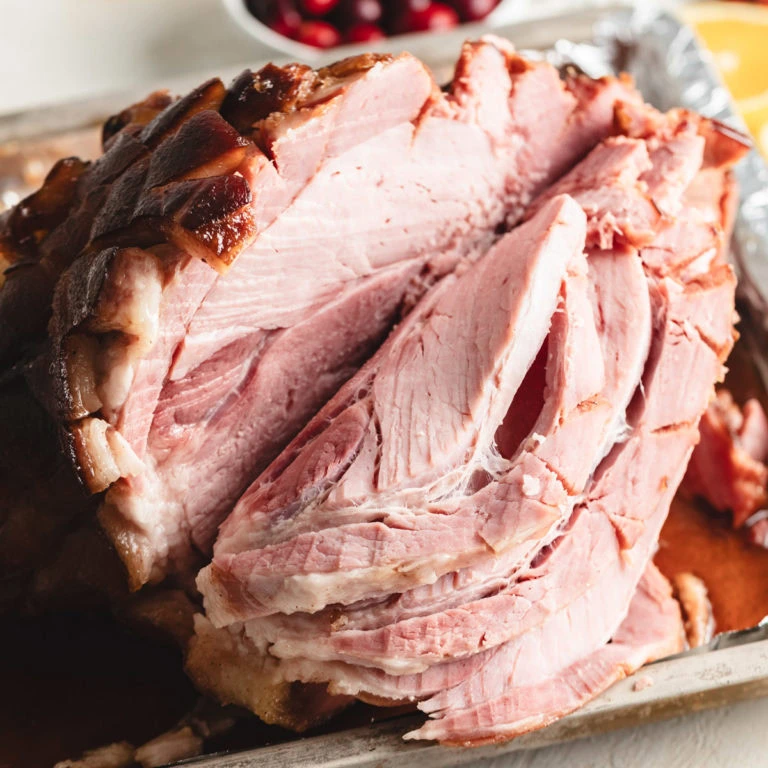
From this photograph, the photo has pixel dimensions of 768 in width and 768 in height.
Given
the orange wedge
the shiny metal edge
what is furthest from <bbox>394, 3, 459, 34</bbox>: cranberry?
the shiny metal edge

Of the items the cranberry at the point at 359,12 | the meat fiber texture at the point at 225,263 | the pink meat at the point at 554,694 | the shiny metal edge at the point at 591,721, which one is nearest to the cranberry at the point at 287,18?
the cranberry at the point at 359,12

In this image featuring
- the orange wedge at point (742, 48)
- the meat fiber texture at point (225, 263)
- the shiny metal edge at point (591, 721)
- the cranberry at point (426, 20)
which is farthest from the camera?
the cranberry at point (426, 20)

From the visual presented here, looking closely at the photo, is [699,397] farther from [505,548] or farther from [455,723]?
[455,723]

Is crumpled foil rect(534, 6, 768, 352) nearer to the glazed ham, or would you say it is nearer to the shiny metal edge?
the glazed ham

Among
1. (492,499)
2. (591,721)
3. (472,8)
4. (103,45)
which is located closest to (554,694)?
(591,721)

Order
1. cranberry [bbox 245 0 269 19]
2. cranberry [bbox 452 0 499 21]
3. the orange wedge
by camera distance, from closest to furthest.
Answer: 1. the orange wedge
2. cranberry [bbox 452 0 499 21]
3. cranberry [bbox 245 0 269 19]

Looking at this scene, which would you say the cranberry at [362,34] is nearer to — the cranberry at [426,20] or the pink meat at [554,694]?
the cranberry at [426,20]

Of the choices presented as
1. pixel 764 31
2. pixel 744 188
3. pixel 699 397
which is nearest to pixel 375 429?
pixel 699 397
